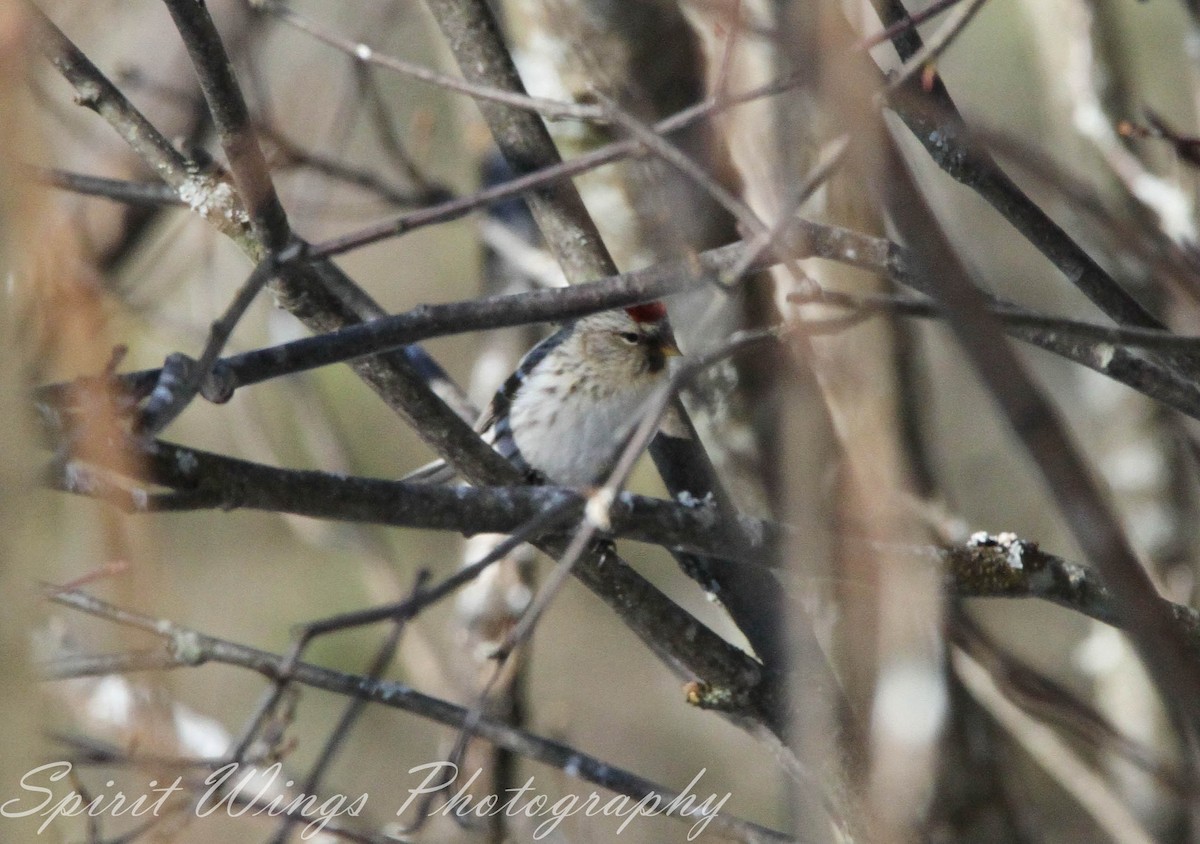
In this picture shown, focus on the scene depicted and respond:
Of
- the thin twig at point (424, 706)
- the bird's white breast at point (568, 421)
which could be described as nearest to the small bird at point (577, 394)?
the bird's white breast at point (568, 421)

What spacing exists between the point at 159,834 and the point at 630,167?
2.16 meters

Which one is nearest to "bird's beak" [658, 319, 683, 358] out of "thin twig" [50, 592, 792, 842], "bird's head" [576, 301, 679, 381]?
"bird's head" [576, 301, 679, 381]

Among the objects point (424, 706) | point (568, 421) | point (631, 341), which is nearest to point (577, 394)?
point (568, 421)

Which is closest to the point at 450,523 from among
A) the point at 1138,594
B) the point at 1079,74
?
the point at 1138,594

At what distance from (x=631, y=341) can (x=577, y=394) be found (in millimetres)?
269

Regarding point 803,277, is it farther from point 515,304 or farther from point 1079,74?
point 1079,74

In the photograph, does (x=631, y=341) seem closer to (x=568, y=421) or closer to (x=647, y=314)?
(x=647, y=314)

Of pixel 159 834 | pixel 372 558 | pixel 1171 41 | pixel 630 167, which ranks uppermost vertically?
pixel 1171 41

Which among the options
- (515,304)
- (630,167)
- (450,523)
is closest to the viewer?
(450,523)

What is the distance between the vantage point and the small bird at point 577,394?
10.7 ft

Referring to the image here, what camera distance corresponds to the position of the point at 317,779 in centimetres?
117

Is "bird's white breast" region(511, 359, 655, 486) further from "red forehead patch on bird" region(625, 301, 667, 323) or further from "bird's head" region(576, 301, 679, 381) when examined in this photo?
"red forehead patch on bird" region(625, 301, 667, 323)

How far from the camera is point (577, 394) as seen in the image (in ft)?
11.1

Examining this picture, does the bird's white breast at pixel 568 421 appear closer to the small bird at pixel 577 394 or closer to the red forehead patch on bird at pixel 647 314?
the small bird at pixel 577 394
